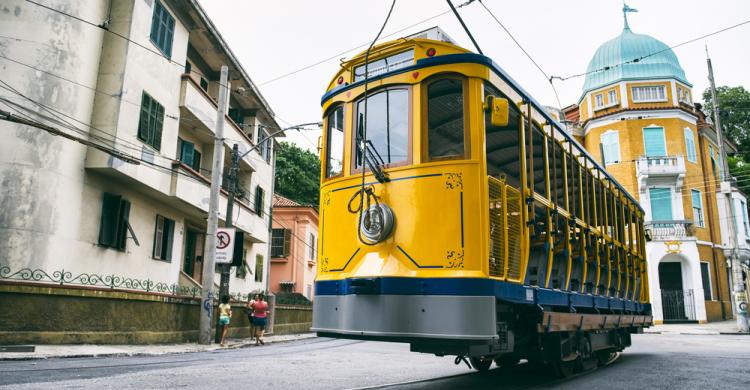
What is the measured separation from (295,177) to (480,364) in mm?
36506

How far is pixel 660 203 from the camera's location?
31328 millimetres

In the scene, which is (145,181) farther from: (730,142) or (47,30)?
(730,142)

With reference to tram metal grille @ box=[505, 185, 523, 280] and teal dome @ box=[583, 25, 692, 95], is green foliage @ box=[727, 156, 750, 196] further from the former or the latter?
tram metal grille @ box=[505, 185, 523, 280]

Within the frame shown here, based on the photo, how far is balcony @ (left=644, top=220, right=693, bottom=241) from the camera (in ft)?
99.7

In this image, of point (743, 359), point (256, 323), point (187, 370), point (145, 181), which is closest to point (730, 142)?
point (743, 359)

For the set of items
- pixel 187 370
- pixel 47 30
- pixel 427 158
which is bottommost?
pixel 187 370

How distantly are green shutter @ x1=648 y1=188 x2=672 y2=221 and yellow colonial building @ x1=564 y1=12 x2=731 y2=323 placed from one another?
0.16ft

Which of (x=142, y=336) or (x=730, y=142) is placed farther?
(x=730, y=142)

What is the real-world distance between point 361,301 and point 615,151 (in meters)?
29.5

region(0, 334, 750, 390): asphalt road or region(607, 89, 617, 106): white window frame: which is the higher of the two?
region(607, 89, 617, 106): white window frame

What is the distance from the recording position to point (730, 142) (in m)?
42.2

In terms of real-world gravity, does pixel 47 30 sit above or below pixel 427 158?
above

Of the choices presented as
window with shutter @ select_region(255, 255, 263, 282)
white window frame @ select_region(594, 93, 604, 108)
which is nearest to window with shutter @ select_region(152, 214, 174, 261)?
window with shutter @ select_region(255, 255, 263, 282)

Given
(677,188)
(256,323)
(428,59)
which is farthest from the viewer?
(677,188)
